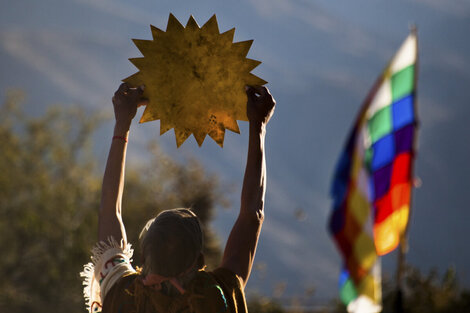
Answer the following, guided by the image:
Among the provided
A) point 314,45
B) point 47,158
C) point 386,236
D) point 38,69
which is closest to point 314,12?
point 314,45

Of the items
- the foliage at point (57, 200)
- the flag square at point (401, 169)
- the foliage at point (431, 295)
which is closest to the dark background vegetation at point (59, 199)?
the foliage at point (57, 200)

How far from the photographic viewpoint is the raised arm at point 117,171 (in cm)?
181

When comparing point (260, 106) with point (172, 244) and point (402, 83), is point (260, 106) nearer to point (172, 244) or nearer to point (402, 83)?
point (172, 244)

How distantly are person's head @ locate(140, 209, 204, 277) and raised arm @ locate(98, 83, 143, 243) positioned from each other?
0.69 feet

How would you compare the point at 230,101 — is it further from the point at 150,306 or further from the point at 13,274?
the point at 13,274

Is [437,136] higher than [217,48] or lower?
higher

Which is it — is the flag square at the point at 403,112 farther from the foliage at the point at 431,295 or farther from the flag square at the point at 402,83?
the foliage at the point at 431,295

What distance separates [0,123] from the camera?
783 inches

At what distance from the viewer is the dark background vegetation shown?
17656 millimetres

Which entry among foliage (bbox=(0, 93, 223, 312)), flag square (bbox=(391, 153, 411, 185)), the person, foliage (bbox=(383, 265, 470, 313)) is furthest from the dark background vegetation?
the person

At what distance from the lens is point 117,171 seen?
1.86m

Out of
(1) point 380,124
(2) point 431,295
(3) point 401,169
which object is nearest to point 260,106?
(3) point 401,169

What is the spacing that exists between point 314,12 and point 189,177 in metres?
122

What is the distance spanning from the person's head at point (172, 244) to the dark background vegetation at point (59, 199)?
14.9 m
